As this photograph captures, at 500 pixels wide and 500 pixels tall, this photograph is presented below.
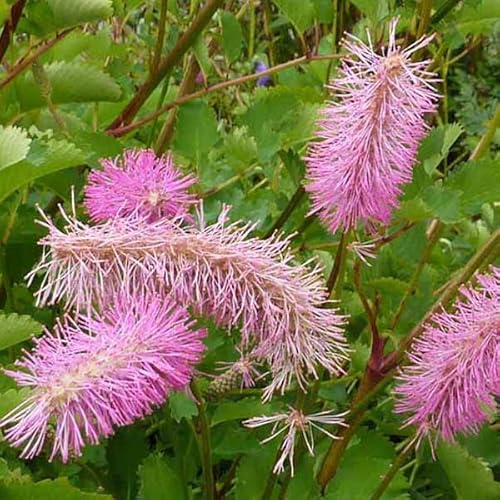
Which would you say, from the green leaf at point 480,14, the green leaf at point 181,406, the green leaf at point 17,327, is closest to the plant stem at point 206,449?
the green leaf at point 181,406

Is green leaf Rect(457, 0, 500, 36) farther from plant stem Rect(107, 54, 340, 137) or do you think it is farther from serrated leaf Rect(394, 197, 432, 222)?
serrated leaf Rect(394, 197, 432, 222)

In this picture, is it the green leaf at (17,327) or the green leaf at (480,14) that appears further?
the green leaf at (480,14)

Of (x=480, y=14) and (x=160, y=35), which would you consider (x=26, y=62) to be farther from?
(x=480, y=14)

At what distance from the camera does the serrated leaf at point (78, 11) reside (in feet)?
3.09

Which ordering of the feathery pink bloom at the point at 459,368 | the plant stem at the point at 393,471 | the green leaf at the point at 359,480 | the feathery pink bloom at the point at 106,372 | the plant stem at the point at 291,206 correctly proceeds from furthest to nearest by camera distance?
the plant stem at the point at 291,206 < the green leaf at the point at 359,480 < the plant stem at the point at 393,471 < the feathery pink bloom at the point at 459,368 < the feathery pink bloom at the point at 106,372

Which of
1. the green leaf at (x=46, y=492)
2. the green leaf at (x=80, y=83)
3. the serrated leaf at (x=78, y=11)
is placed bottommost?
the green leaf at (x=46, y=492)

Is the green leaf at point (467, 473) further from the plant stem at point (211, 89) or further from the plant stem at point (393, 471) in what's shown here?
the plant stem at point (211, 89)

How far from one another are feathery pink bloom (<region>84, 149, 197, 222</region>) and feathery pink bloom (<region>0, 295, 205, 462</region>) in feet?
0.34

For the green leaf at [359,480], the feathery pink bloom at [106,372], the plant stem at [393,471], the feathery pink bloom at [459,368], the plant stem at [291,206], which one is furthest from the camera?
the plant stem at [291,206]

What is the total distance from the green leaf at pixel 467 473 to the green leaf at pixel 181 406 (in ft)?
0.64

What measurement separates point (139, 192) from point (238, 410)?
0.28 metres

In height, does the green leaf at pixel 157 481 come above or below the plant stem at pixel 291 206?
below

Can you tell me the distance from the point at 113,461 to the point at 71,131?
33 centimetres

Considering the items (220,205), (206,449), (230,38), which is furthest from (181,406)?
Answer: (230,38)
